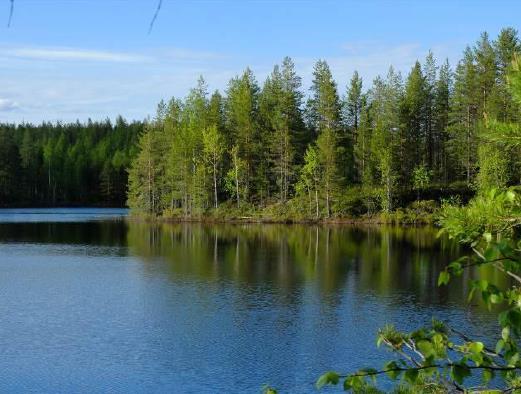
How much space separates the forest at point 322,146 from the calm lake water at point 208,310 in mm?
22025

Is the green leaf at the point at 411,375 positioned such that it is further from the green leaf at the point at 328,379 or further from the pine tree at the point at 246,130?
the pine tree at the point at 246,130

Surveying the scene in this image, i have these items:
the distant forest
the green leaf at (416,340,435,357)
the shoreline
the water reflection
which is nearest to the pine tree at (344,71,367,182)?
the distant forest

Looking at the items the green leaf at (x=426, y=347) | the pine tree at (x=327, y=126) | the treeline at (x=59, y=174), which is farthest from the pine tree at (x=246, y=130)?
the green leaf at (x=426, y=347)

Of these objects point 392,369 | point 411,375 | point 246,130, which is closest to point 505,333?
point 411,375

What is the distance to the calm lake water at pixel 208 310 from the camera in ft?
70.7

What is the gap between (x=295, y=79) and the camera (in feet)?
300

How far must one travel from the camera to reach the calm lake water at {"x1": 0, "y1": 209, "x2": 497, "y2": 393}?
70.7ft

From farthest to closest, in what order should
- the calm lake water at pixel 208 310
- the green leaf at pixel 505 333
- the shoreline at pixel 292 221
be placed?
the shoreline at pixel 292 221 < the calm lake water at pixel 208 310 < the green leaf at pixel 505 333

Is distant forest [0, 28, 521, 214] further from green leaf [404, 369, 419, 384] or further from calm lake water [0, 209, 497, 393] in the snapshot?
green leaf [404, 369, 419, 384]

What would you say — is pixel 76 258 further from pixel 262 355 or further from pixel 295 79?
pixel 295 79

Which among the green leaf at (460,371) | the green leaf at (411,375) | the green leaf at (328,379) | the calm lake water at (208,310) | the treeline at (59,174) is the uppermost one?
the treeline at (59,174)

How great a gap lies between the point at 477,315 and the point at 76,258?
31517mm

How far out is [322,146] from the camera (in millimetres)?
81812

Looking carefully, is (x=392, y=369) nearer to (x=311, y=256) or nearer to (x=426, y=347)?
(x=426, y=347)
